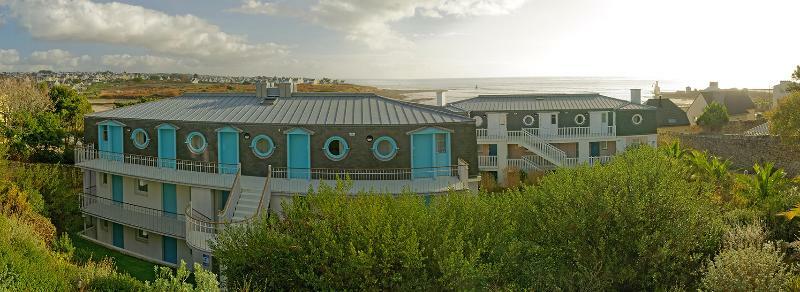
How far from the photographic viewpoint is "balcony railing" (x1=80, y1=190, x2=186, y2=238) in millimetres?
25203

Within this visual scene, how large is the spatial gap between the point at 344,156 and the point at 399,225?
11.3 meters

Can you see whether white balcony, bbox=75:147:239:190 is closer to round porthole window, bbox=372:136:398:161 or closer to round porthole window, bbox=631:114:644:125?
round porthole window, bbox=372:136:398:161

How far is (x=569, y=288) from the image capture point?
13867 millimetres

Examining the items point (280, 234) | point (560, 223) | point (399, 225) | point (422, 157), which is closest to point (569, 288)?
point (560, 223)

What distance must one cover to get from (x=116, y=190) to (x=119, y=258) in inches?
163

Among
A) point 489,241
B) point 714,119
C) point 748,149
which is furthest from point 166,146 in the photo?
point 714,119

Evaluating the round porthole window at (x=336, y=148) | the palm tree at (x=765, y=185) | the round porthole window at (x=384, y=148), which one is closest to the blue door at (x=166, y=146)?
the round porthole window at (x=336, y=148)

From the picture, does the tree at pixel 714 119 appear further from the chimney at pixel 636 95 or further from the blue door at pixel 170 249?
the blue door at pixel 170 249

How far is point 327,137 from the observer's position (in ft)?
81.1

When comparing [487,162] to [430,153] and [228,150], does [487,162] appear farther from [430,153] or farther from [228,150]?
[228,150]

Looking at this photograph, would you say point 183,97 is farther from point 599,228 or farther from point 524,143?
point 599,228

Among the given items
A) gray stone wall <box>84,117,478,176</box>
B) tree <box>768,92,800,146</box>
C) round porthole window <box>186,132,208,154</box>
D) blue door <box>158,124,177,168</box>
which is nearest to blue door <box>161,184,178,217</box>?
blue door <box>158,124,177,168</box>

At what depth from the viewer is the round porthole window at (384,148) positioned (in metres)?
24.5

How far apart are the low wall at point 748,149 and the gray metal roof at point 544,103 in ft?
38.7
